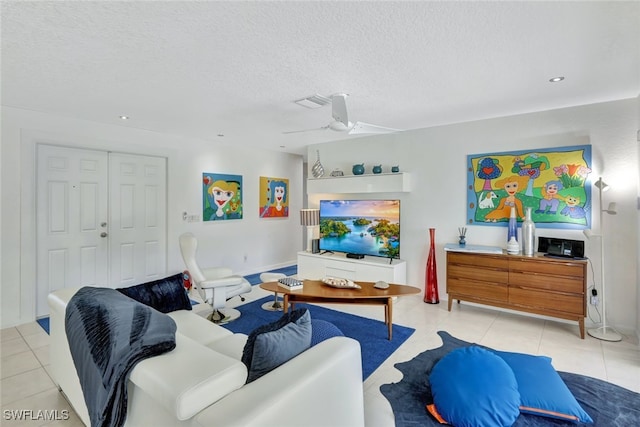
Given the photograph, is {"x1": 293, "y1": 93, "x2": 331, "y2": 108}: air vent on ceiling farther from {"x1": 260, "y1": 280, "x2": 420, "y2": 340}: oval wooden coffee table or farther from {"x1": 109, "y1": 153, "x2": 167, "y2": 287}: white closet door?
{"x1": 109, "y1": 153, "x2": 167, "y2": 287}: white closet door

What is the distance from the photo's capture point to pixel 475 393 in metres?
1.95

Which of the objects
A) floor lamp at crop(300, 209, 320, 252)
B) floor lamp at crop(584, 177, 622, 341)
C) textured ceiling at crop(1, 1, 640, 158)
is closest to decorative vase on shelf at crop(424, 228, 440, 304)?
floor lamp at crop(584, 177, 622, 341)

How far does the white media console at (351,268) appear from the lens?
14.3 ft

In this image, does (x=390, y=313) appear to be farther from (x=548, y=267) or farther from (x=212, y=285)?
(x=212, y=285)

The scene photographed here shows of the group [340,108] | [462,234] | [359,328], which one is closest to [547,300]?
[462,234]

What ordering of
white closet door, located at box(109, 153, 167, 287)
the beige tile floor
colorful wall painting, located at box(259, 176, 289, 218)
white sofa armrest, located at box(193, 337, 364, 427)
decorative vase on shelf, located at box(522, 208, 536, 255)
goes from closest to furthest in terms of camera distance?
1. white sofa armrest, located at box(193, 337, 364, 427)
2. the beige tile floor
3. decorative vase on shelf, located at box(522, 208, 536, 255)
4. white closet door, located at box(109, 153, 167, 287)
5. colorful wall painting, located at box(259, 176, 289, 218)

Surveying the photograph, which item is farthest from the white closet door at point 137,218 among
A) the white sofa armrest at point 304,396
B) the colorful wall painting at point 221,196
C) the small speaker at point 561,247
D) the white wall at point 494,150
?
the small speaker at point 561,247

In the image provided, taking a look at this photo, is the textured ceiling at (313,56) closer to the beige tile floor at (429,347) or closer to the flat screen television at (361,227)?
the flat screen television at (361,227)

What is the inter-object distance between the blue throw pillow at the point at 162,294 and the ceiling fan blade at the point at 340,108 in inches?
81.1

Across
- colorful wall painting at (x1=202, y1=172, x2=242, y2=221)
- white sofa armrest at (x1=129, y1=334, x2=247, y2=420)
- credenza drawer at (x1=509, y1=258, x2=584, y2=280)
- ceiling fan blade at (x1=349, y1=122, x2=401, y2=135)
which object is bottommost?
white sofa armrest at (x1=129, y1=334, x2=247, y2=420)

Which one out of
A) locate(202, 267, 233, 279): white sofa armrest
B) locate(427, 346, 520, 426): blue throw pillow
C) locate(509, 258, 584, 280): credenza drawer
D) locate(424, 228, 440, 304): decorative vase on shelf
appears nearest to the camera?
locate(427, 346, 520, 426): blue throw pillow

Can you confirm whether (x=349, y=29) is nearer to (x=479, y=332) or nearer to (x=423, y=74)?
(x=423, y=74)

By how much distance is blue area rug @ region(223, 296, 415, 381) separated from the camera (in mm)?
2814

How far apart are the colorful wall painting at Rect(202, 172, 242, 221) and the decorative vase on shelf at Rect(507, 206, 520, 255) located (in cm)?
426
